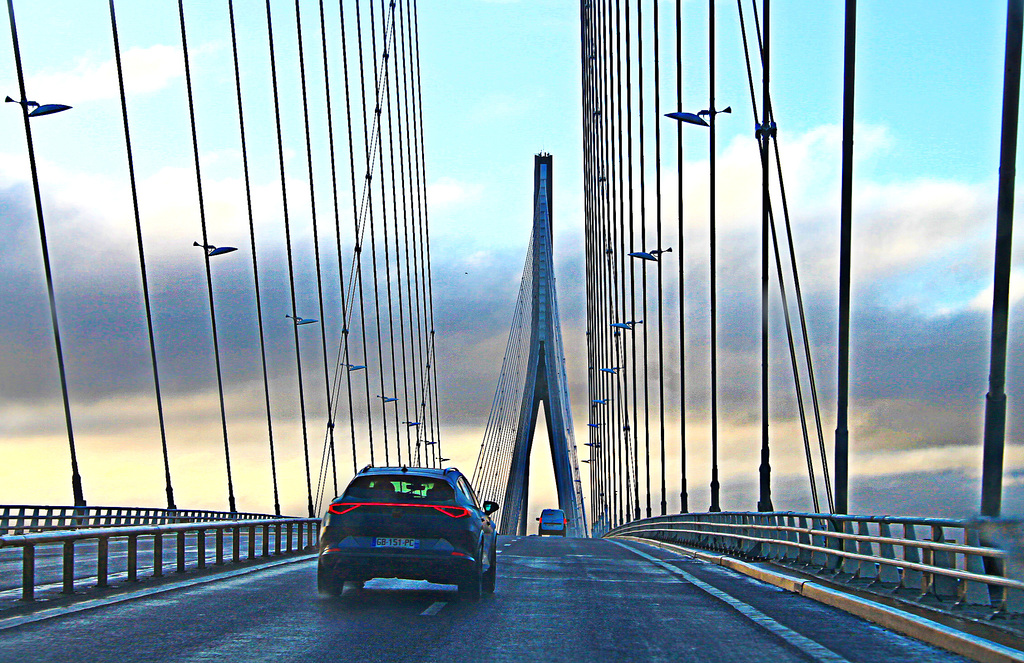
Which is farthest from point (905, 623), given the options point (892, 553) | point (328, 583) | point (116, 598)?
point (116, 598)

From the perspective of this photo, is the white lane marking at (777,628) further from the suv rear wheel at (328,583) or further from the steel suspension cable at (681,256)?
the steel suspension cable at (681,256)

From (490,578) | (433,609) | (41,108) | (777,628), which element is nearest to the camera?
(777,628)

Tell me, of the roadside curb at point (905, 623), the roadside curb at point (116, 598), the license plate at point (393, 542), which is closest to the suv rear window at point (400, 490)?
the license plate at point (393, 542)

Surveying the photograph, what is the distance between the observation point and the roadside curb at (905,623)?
9.10 m

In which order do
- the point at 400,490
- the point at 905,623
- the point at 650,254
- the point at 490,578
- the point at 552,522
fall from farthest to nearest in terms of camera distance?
the point at 552,522 < the point at 650,254 < the point at 490,578 < the point at 400,490 < the point at 905,623

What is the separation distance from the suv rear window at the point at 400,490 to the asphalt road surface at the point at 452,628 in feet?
3.38

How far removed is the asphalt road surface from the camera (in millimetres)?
9203

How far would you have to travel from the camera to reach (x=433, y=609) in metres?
12.8

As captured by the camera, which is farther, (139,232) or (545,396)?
(545,396)

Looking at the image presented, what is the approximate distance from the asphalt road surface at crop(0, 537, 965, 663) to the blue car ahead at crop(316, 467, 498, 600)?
1.02 feet

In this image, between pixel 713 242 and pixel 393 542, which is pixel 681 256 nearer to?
pixel 713 242

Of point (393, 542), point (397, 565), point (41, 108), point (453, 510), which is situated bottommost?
point (397, 565)

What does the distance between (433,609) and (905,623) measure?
4.34m

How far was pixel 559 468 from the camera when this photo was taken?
86688mm
